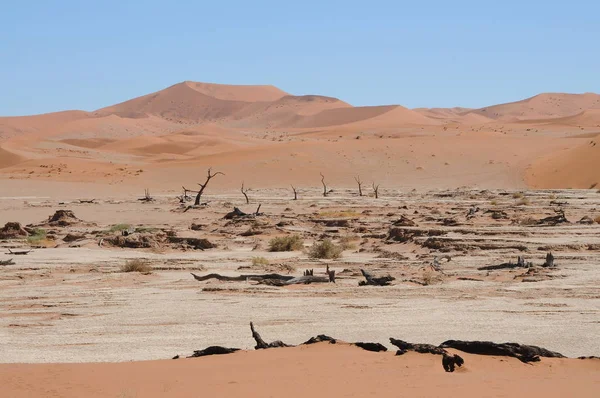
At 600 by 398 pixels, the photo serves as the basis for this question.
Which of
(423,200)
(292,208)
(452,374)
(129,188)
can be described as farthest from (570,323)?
(129,188)

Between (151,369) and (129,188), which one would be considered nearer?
(151,369)

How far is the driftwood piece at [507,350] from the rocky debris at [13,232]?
1827 cm

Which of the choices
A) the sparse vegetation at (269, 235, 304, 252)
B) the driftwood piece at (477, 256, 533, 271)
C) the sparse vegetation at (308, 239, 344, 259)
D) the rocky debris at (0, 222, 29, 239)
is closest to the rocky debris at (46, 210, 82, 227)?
the rocky debris at (0, 222, 29, 239)

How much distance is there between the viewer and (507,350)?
845 cm

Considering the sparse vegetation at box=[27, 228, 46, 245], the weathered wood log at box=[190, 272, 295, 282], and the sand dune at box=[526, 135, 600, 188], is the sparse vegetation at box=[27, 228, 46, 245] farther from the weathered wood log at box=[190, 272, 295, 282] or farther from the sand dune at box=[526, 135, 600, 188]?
the sand dune at box=[526, 135, 600, 188]

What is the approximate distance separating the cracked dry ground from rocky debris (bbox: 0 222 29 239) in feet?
2.66

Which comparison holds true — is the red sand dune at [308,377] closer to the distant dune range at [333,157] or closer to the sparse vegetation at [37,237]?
the sparse vegetation at [37,237]

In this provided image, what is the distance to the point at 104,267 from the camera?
18.1 m

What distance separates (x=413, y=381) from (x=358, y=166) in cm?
6034

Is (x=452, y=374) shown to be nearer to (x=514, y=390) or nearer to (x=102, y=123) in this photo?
(x=514, y=390)

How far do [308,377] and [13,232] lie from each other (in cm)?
1884

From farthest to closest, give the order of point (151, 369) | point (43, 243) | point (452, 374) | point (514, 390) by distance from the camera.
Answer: point (43, 243) < point (151, 369) < point (452, 374) < point (514, 390)

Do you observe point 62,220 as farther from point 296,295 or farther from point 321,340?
point 321,340

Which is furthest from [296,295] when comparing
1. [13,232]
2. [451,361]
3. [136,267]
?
[13,232]
